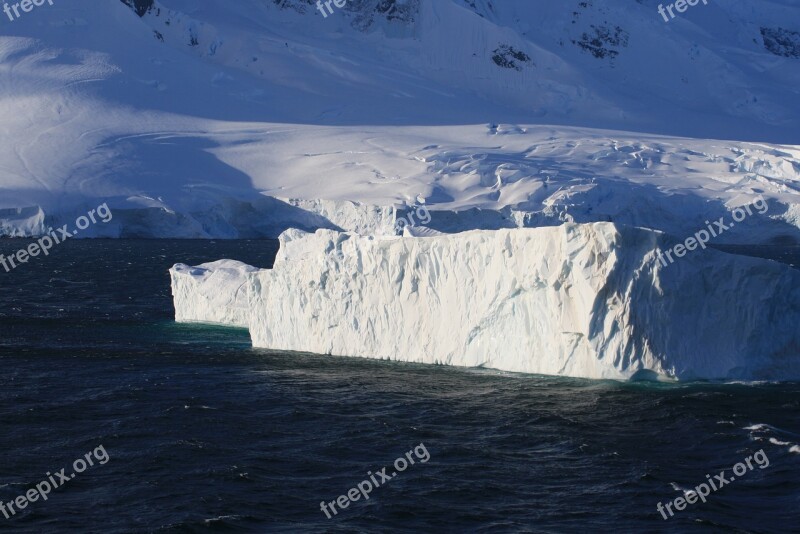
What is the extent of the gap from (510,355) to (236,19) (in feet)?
399

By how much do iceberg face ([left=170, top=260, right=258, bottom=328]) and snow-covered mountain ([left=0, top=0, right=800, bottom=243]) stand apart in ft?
131

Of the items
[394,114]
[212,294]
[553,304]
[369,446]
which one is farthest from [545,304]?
[394,114]

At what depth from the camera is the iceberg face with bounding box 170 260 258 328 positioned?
110 ft

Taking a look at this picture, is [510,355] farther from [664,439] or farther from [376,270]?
[664,439]

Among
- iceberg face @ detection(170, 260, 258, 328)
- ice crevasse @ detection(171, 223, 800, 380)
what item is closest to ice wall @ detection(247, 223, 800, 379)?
ice crevasse @ detection(171, 223, 800, 380)

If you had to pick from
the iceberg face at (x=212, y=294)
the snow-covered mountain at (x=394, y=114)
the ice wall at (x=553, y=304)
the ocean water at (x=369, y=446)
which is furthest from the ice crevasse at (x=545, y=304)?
the snow-covered mountain at (x=394, y=114)

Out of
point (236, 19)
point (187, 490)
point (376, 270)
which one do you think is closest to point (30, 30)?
point (236, 19)

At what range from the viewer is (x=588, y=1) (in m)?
156

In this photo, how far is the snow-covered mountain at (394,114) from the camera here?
80.8 m

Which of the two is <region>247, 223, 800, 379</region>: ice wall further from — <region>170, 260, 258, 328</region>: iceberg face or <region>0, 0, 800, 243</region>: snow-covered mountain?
<region>0, 0, 800, 243</region>: snow-covered mountain

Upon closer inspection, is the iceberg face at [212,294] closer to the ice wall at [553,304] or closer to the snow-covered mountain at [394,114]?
the ice wall at [553,304]

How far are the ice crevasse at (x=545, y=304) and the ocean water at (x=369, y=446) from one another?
2.20ft

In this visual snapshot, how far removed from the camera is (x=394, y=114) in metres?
117

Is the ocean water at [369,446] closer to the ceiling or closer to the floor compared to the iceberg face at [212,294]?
closer to the ceiling
